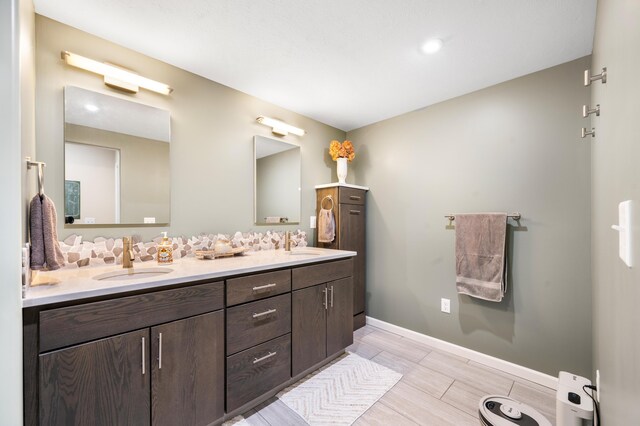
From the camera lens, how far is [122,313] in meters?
1.15

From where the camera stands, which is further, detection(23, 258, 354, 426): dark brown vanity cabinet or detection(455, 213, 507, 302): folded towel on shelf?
detection(455, 213, 507, 302): folded towel on shelf

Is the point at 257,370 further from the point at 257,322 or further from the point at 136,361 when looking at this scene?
the point at 136,361

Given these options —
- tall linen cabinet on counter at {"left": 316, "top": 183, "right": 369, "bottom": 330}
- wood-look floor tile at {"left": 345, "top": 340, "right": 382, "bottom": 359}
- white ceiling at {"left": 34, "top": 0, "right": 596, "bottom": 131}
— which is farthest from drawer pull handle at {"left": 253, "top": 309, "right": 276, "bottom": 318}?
white ceiling at {"left": 34, "top": 0, "right": 596, "bottom": 131}

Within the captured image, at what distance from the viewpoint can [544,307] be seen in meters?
1.95

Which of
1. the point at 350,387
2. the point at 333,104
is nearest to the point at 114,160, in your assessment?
the point at 333,104

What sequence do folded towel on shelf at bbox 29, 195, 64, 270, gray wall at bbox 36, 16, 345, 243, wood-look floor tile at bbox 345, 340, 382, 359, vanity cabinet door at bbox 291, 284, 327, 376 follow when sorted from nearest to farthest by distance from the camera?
folded towel on shelf at bbox 29, 195, 64, 270, gray wall at bbox 36, 16, 345, 243, vanity cabinet door at bbox 291, 284, 327, 376, wood-look floor tile at bbox 345, 340, 382, 359

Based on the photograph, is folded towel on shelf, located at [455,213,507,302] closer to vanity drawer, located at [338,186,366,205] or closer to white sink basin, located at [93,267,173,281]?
vanity drawer, located at [338,186,366,205]

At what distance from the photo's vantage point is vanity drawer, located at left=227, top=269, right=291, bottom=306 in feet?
4.98

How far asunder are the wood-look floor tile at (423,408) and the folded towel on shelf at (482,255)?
89cm

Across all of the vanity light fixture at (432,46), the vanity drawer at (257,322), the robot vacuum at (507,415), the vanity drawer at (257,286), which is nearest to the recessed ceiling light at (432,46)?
the vanity light fixture at (432,46)

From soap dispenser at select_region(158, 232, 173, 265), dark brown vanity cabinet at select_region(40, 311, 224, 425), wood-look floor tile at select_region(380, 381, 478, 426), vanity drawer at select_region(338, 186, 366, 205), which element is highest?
vanity drawer at select_region(338, 186, 366, 205)

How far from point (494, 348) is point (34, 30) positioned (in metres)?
3.72

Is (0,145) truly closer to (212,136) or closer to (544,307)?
(212,136)

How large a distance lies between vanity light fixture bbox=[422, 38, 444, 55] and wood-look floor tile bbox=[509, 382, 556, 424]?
7.91 feet
